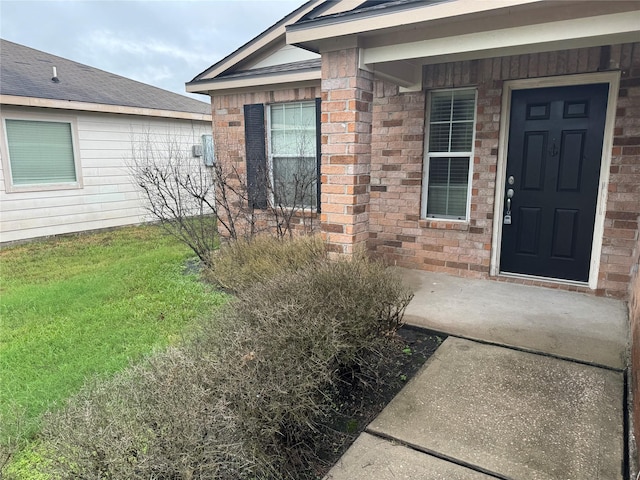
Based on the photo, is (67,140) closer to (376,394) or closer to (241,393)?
(376,394)

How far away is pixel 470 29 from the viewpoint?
3.48 meters

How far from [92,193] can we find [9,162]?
6.00 feet

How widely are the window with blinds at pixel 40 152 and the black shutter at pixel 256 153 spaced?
486 cm

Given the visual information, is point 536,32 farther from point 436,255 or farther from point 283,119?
point 283,119

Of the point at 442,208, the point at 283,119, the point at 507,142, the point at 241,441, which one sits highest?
the point at 283,119

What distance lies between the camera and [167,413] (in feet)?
5.63

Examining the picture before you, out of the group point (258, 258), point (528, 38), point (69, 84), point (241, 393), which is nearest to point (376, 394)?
point (241, 393)

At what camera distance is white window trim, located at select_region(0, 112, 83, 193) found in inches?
319

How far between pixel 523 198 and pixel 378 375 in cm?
317

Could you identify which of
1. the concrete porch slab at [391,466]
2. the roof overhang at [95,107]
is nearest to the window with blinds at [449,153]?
the concrete porch slab at [391,466]

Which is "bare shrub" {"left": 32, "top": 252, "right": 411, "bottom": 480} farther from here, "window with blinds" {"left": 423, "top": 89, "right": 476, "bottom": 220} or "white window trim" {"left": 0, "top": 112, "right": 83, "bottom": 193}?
"white window trim" {"left": 0, "top": 112, "right": 83, "bottom": 193}

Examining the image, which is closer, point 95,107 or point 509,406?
point 509,406

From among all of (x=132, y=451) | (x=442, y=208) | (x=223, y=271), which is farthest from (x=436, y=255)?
(x=132, y=451)

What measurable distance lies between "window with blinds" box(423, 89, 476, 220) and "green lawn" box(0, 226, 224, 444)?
3.06 metres
